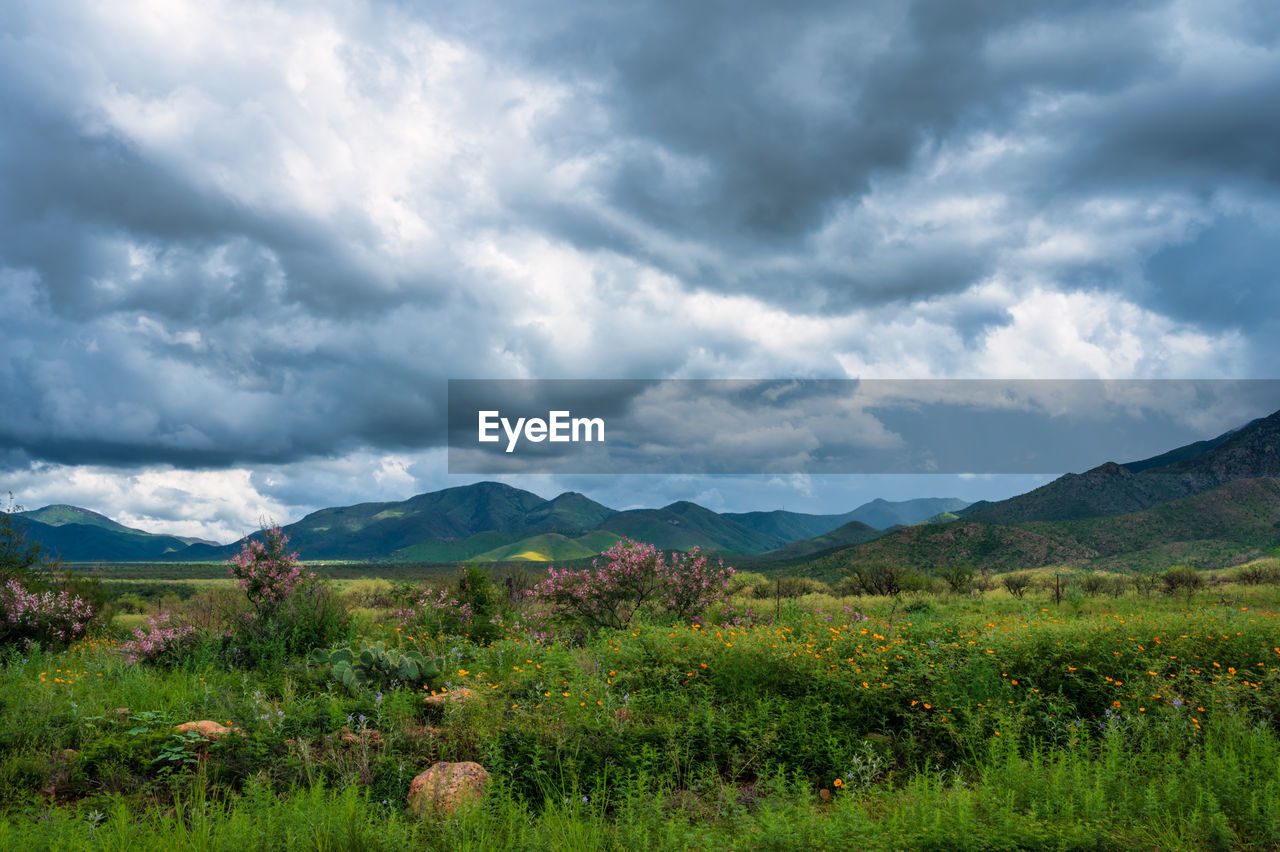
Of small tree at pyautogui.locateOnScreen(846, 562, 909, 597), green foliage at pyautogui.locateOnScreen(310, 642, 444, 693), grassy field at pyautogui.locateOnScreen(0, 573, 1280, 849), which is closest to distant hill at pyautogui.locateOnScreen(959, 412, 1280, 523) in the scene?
small tree at pyautogui.locateOnScreen(846, 562, 909, 597)

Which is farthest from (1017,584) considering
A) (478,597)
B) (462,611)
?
(462,611)

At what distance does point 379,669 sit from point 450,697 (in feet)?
5.08

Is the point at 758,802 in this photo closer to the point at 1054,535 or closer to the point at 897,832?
the point at 897,832

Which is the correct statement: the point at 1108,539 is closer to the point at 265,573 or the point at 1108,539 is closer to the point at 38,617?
the point at 265,573

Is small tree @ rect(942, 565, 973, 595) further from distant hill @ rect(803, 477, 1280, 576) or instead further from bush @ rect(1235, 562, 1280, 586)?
distant hill @ rect(803, 477, 1280, 576)

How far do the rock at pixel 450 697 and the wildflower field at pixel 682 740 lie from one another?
0.04 m

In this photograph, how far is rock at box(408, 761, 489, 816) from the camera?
5.88 metres

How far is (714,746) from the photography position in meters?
7.37

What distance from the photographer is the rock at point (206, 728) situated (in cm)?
734

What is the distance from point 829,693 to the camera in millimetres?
8398

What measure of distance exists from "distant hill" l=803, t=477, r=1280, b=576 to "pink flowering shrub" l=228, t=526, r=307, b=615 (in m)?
67.3

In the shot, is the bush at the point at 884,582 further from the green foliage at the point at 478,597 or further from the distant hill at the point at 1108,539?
the distant hill at the point at 1108,539

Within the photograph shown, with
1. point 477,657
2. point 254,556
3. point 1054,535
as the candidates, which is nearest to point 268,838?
point 477,657

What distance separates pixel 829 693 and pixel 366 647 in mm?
6047
